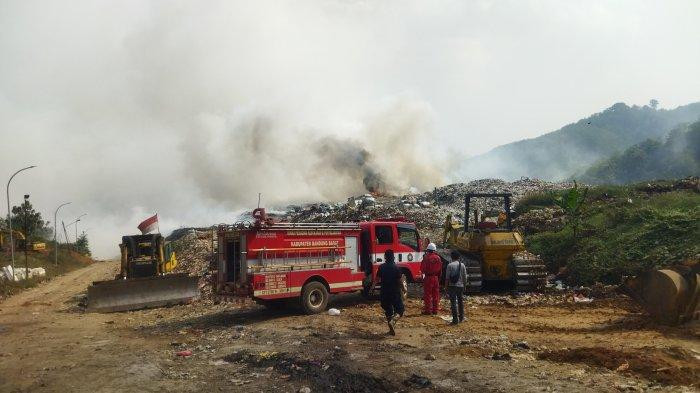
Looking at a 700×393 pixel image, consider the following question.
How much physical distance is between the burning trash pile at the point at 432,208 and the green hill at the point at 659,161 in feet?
120

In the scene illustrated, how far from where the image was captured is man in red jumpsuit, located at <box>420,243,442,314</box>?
12523 mm

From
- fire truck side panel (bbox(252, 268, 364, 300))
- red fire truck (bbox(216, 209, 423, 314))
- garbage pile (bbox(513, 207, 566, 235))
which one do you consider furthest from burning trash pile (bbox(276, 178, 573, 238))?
fire truck side panel (bbox(252, 268, 364, 300))

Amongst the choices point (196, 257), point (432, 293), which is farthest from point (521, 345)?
point (196, 257)

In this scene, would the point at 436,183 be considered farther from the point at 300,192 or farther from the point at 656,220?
the point at 656,220

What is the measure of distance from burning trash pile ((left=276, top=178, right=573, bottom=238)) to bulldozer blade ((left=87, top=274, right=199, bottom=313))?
13.5 meters

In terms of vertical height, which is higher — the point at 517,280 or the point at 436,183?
the point at 436,183

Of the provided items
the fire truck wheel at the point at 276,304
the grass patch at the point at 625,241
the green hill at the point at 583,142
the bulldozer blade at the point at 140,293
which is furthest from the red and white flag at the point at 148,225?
the green hill at the point at 583,142

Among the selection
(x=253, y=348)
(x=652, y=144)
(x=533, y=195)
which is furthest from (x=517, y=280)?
(x=652, y=144)

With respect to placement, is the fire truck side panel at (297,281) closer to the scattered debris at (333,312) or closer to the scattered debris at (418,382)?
the scattered debris at (333,312)

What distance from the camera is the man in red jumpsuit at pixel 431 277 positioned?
493 inches

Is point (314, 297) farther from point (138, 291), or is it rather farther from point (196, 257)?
point (196, 257)

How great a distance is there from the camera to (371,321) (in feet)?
39.5

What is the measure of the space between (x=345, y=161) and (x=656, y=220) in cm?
4143

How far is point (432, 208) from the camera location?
112ft
